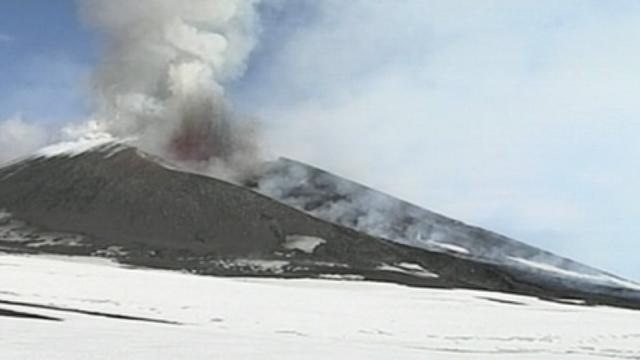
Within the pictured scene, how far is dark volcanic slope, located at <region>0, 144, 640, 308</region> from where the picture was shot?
13025 cm

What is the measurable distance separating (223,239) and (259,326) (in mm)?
118869

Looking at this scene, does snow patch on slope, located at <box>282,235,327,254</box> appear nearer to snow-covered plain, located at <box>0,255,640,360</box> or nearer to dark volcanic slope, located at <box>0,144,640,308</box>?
dark volcanic slope, located at <box>0,144,640,308</box>

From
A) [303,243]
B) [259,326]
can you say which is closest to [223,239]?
[303,243]

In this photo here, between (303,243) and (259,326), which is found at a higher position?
(303,243)

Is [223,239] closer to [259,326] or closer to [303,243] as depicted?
[303,243]

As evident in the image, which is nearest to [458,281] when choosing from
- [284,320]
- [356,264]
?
[356,264]

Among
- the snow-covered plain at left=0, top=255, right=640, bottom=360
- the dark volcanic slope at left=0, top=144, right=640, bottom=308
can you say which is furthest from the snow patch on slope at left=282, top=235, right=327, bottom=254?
the snow-covered plain at left=0, top=255, right=640, bottom=360

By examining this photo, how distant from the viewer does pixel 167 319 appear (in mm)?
44562

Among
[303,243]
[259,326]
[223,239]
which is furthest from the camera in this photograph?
[223,239]

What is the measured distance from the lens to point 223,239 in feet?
533

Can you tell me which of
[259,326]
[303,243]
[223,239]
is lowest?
[259,326]

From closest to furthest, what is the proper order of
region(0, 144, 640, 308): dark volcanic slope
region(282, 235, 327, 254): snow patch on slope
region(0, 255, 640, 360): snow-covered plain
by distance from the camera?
region(0, 255, 640, 360): snow-covered plain < region(0, 144, 640, 308): dark volcanic slope < region(282, 235, 327, 254): snow patch on slope

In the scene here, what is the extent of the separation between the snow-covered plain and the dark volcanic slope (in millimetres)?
48566

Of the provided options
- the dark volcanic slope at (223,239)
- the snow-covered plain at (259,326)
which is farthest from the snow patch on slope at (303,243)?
the snow-covered plain at (259,326)
